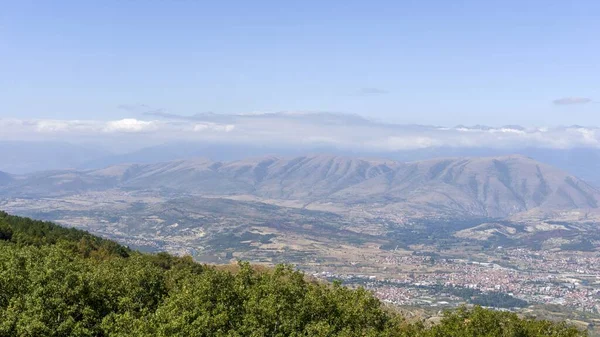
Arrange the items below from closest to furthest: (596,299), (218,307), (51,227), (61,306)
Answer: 1. (61,306)
2. (218,307)
3. (51,227)
4. (596,299)

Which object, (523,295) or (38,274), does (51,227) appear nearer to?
(38,274)

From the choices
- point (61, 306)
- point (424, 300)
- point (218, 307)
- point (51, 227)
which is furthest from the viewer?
point (424, 300)

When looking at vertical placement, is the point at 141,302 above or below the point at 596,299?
above

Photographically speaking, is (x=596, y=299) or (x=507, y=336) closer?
(x=507, y=336)

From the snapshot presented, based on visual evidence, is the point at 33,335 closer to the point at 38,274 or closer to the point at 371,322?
the point at 38,274

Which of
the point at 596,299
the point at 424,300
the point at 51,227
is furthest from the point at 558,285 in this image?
the point at 51,227

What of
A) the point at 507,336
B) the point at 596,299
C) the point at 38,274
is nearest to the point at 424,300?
the point at 596,299
